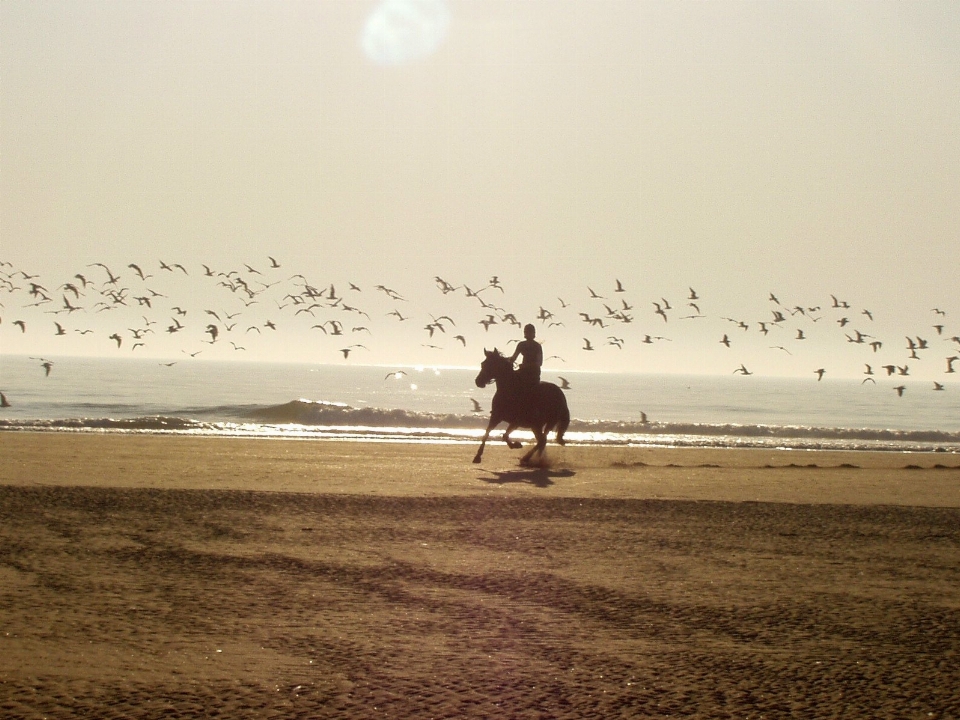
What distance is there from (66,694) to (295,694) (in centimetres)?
121

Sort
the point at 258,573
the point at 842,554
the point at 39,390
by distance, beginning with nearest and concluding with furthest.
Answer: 1. the point at 258,573
2. the point at 842,554
3. the point at 39,390

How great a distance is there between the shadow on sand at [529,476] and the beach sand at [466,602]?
193 centimetres

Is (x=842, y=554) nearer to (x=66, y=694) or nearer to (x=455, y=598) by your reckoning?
(x=455, y=598)

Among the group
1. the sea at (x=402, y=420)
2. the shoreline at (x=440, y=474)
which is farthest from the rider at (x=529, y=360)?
the sea at (x=402, y=420)

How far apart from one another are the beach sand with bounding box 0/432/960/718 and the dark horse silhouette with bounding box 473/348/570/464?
5911 millimetres

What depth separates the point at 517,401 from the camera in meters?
21.2

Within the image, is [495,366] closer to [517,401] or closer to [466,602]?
[517,401]

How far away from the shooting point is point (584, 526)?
39.5 ft

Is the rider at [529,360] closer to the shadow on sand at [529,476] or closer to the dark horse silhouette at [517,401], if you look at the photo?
the dark horse silhouette at [517,401]

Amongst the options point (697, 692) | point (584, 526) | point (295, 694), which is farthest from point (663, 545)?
point (295, 694)

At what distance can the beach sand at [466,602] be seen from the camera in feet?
19.1

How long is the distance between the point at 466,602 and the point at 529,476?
10.6 meters

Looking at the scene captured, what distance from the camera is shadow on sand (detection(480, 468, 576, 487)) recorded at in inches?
683

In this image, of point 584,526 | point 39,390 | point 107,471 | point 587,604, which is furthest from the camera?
point 39,390
